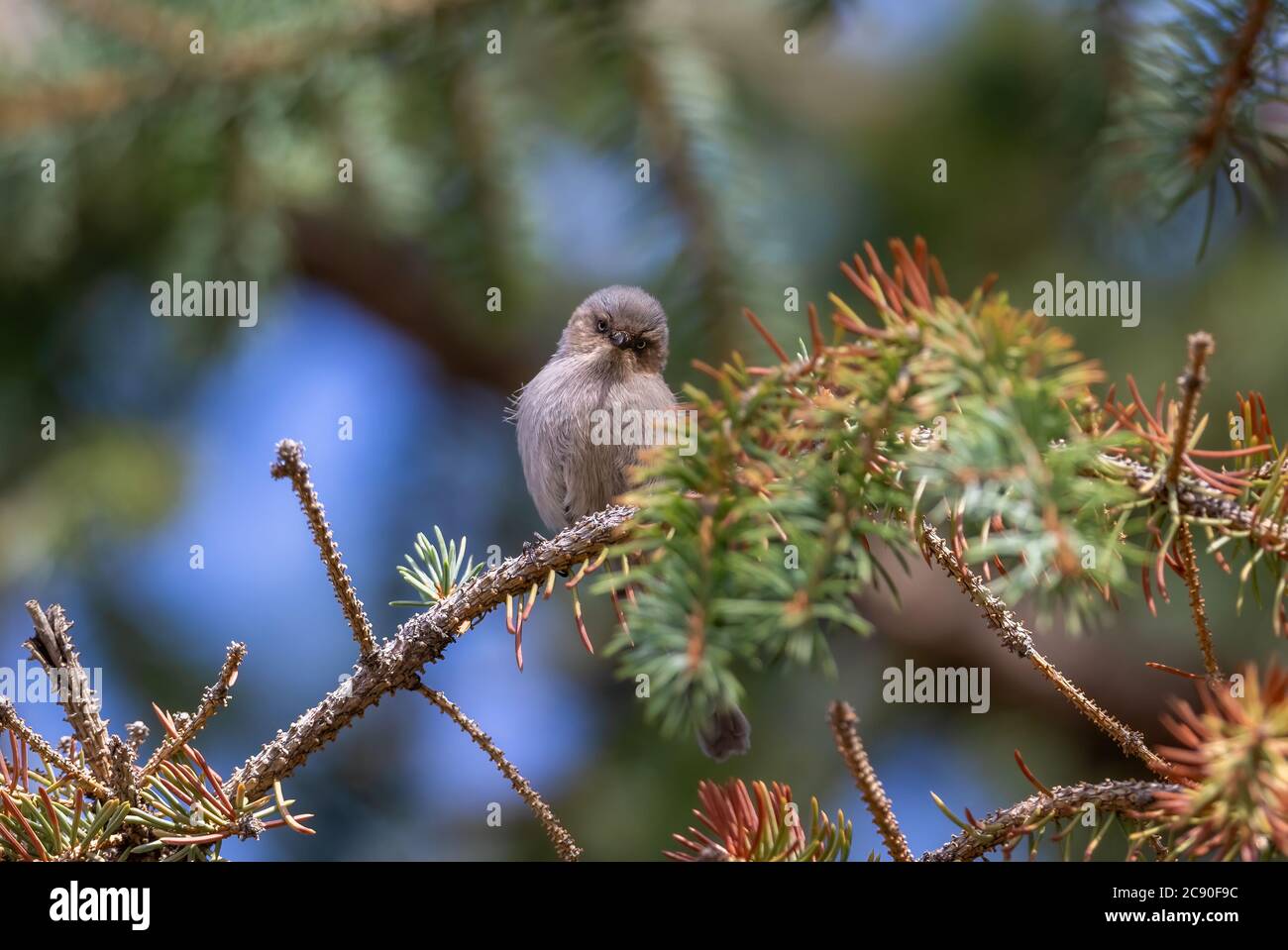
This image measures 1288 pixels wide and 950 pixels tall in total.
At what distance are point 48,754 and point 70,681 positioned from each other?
0.12 m

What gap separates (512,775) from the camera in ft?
5.54

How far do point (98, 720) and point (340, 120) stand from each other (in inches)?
75.3

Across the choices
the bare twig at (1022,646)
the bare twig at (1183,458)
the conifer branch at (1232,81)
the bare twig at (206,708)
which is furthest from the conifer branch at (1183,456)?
the bare twig at (206,708)

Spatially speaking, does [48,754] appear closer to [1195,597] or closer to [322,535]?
[322,535]

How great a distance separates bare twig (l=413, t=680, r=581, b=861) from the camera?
1656 millimetres

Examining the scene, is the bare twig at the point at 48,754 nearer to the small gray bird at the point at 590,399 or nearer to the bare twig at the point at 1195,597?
the bare twig at the point at 1195,597

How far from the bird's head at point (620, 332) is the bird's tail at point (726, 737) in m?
1.38

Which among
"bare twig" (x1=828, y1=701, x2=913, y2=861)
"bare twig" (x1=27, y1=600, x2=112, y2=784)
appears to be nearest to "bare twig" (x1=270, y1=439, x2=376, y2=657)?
"bare twig" (x1=27, y1=600, x2=112, y2=784)

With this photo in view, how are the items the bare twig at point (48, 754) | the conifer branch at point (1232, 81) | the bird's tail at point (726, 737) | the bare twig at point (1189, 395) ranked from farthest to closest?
the bird's tail at point (726, 737), the conifer branch at point (1232, 81), the bare twig at point (48, 754), the bare twig at point (1189, 395)

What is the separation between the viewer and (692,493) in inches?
59.2

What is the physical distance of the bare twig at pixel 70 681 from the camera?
1586mm

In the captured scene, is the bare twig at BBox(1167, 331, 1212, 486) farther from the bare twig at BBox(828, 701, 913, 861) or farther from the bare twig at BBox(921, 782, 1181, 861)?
the bare twig at BBox(828, 701, 913, 861)

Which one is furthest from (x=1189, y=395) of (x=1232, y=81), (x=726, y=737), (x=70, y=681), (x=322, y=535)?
(x=726, y=737)

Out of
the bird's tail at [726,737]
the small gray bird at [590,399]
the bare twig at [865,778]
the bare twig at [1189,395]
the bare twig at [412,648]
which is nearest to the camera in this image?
the bare twig at [865,778]
